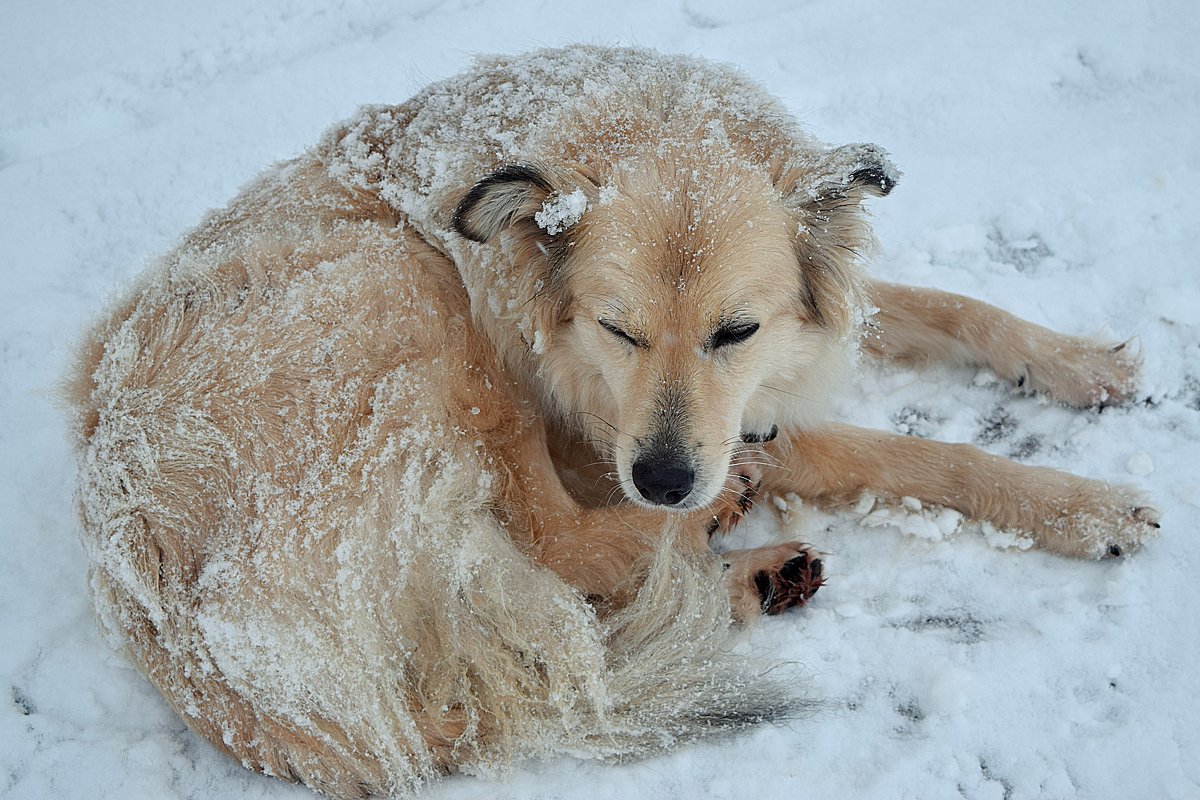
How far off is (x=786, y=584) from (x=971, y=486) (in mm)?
908

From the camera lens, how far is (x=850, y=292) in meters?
3.14

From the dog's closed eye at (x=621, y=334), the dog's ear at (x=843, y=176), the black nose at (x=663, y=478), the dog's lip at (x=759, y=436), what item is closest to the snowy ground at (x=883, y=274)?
the dog's lip at (x=759, y=436)

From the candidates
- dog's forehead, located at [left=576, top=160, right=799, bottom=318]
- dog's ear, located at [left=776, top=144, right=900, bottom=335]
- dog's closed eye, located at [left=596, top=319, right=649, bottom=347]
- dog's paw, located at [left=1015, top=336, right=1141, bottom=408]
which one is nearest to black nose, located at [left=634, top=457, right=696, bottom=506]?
dog's closed eye, located at [left=596, top=319, right=649, bottom=347]

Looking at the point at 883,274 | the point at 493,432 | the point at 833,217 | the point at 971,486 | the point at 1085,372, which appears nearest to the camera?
the point at 833,217

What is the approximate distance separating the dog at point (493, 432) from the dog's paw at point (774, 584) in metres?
0.01

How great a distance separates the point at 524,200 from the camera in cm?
289

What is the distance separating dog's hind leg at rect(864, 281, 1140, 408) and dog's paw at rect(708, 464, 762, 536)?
36.5 inches

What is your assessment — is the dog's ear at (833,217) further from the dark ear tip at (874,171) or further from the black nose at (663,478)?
the black nose at (663,478)

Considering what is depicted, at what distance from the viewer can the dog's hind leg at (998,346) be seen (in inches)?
146

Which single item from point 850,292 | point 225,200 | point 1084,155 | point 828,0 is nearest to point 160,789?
point 850,292

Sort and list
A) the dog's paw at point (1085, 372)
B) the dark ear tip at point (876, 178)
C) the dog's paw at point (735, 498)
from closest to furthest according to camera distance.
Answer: the dark ear tip at point (876, 178), the dog's paw at point (735, 498), the dog's paw at point (1085, 372)

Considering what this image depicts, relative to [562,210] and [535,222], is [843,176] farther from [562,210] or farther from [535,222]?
[535,222]

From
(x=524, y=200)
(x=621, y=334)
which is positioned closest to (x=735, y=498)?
(x=621, y=334)

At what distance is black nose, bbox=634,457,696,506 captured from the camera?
2840 millimetres
